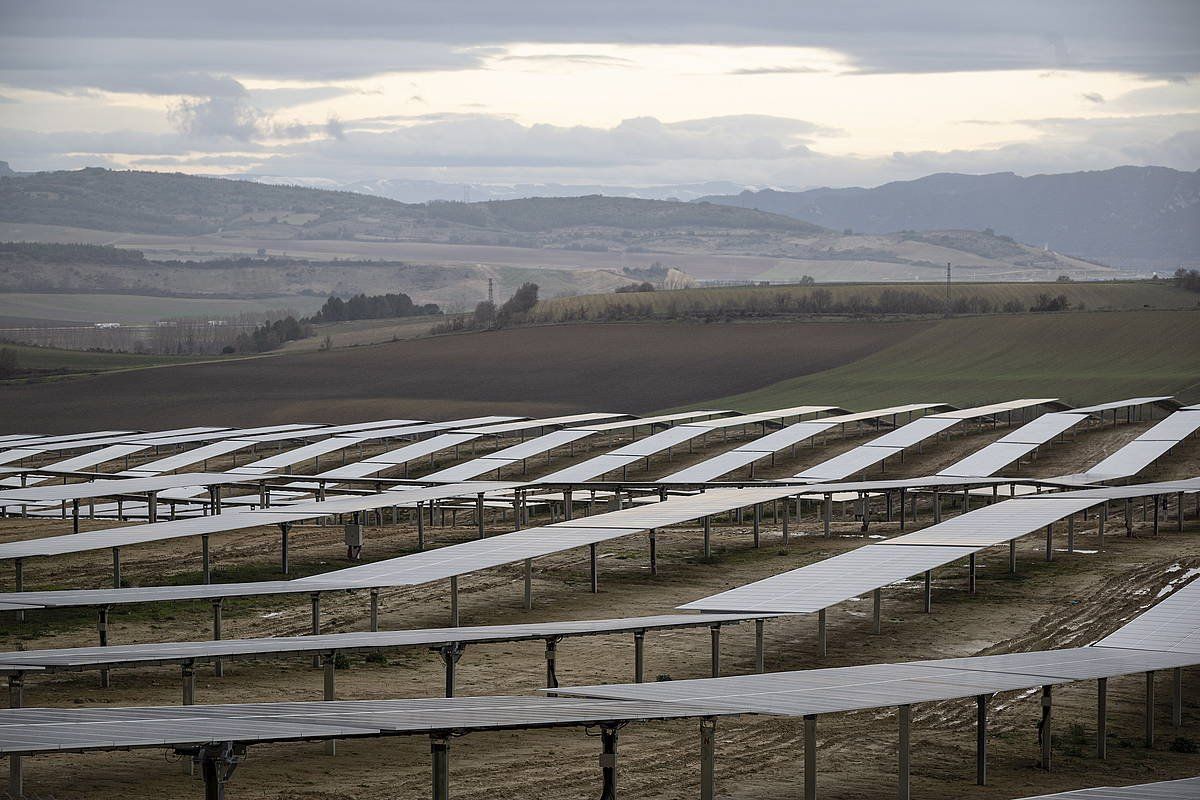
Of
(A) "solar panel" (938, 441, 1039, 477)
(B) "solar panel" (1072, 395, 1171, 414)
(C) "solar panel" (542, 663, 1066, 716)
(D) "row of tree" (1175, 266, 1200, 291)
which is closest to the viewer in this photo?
(C) "solar panel" (542, 663, 1066, 716)

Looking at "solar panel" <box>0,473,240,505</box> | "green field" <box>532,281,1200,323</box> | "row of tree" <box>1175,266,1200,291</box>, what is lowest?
"solar panel" <box>0,473,240,505</box>

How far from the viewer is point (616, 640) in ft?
64.1

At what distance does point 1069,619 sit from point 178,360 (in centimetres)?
6925

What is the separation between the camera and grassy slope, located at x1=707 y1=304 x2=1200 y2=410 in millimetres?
55438

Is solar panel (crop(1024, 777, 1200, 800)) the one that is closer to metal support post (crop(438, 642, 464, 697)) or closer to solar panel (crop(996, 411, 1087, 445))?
metal support post (crop(438, 642, 464, 697))

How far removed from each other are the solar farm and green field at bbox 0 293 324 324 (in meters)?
131

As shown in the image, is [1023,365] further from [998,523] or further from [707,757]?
[707,757]

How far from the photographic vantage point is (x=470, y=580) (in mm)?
24156

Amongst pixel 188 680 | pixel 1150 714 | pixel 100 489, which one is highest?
pixel 188 680

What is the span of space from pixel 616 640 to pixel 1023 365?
46.0 metres

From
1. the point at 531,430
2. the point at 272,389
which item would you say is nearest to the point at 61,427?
the point at 272,389

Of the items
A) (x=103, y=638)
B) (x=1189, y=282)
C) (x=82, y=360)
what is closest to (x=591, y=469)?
(x=103, y=638)

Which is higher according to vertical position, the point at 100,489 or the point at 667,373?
the point at 100,489

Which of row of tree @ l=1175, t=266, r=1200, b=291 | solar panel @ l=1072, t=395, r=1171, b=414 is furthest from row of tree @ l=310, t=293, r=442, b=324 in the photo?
solar panel @ l=1072, t=395, r=1171, b=414
